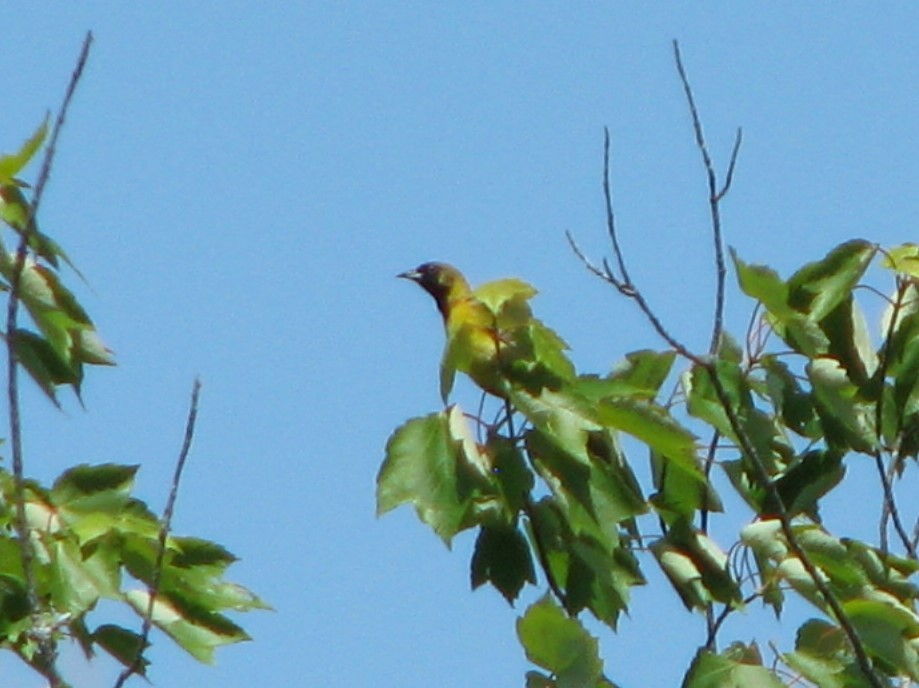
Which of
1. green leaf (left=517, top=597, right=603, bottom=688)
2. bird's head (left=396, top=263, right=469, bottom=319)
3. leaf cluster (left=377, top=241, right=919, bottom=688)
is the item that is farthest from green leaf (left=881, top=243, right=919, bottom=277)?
bird's head (left=396, top=263, right=469, bottom=319)

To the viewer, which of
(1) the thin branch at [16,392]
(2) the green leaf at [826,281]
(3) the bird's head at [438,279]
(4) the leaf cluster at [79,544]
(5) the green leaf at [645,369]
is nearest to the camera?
(1) the thin branch at [16,392]

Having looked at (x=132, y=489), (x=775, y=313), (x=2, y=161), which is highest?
(x=775, y=313)

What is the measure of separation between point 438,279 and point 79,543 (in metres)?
4.37

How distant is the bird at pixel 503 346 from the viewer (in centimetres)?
404

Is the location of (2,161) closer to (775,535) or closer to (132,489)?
(132,489)

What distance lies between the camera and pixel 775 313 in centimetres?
427

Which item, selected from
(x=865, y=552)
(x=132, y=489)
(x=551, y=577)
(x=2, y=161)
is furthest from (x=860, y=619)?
(x=2, y=161)

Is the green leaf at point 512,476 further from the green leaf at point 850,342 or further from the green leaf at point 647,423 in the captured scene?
the green leaf at point 850,342

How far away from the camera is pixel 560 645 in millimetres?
3398

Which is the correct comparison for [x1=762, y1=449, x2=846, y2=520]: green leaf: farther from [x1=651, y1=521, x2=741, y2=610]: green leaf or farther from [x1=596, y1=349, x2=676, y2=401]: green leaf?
[x1=596, y1=349, x2=676, y2=401]: green leaf

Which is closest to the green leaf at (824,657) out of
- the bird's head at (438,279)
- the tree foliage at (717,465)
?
the tree foliage at (717,465)

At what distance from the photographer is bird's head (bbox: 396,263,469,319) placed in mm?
7945

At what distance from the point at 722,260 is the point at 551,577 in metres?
0.73

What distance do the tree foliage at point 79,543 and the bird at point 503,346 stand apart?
0.57 metres
